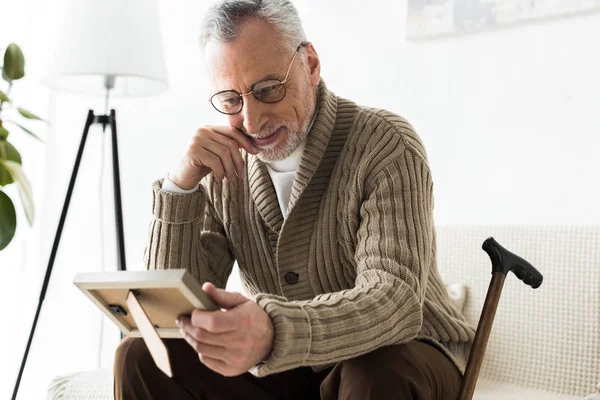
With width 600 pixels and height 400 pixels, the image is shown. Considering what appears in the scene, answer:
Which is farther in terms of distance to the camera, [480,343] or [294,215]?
[294,215]

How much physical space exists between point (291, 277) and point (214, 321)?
59cm

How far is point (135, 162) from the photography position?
323cm

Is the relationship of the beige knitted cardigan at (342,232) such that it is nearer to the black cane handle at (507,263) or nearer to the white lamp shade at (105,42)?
the black cane handle at (507,263)

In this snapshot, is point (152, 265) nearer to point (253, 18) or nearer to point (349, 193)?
point (349, 193)

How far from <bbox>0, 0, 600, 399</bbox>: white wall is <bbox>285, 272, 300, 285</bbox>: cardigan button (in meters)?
0.90

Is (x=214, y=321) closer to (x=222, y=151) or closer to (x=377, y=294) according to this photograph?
(x=377, y=294)

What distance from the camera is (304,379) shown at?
1.55m

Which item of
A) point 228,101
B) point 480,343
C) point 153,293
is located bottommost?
point 480,343

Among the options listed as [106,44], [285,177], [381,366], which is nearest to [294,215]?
[285,177]

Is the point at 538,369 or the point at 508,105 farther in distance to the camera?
the point at 508,105

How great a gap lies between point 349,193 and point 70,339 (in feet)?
6.90

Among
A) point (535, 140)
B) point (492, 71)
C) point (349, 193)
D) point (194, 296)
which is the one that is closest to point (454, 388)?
point (349, 193)

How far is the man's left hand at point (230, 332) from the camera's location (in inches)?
39.5

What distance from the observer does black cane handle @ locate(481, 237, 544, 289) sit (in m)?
1.45
